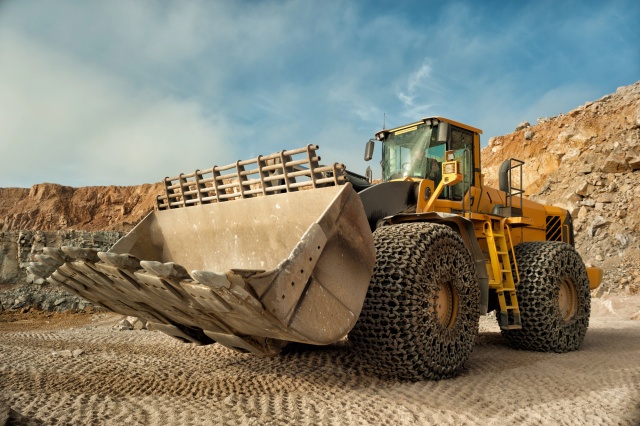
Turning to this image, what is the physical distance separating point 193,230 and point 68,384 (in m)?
1.82

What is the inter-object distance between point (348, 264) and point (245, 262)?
61.4 inches

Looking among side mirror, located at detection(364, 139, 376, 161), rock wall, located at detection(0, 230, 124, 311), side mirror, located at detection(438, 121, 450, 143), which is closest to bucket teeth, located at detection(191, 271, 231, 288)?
side mirror, located at detection(438, 121, 450, 143)

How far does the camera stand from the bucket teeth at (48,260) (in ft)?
14.0

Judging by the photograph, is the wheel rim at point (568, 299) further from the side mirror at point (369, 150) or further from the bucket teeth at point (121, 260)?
the bucket teeth at point (121, 260)

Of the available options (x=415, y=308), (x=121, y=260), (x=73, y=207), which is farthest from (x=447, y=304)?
(x=73, y=207)

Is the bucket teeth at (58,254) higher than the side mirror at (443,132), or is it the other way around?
the side mirror at (443,132)

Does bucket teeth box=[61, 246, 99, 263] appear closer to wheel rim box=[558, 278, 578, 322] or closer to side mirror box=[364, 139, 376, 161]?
side mirror box=[364, 139, 376, 161]

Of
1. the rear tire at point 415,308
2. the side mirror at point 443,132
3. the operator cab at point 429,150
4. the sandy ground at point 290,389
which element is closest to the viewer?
the sandy ground at point 290,389

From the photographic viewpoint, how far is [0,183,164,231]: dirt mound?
39.6m

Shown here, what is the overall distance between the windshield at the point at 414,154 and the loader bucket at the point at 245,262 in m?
2.15

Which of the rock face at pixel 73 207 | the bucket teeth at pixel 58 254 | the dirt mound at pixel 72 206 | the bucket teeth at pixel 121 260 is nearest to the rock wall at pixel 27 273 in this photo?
the bucket teeth at pixel 58 254

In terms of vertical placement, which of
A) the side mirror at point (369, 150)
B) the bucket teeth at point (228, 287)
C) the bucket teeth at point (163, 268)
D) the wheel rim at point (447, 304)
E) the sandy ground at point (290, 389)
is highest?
the side mirror at point (369, 150)

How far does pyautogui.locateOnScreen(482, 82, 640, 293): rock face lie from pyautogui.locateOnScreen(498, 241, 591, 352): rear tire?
9.86 meters

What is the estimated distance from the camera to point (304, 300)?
3.45 m
